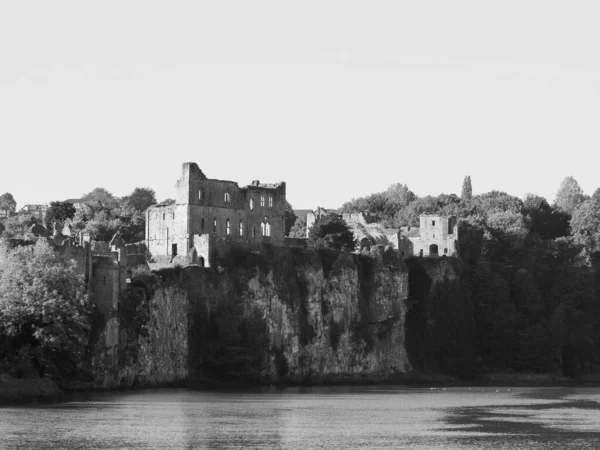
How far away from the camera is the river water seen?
6556cm

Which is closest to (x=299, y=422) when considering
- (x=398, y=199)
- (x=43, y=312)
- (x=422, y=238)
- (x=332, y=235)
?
(x=43, y=312)

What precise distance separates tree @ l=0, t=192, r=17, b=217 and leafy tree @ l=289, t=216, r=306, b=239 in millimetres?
28610

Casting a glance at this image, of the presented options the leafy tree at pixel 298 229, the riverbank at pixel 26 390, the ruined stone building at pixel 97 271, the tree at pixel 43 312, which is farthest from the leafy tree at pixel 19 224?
the riverbank at pixel 26 390

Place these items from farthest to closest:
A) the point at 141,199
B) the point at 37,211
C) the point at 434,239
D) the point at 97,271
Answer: the point at 141,199 → the point at 37,211 → the point at 434,239 → the point at 97,271

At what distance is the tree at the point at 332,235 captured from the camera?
130500mm

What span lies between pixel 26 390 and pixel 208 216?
36.4 metres

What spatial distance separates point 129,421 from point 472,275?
218 ft

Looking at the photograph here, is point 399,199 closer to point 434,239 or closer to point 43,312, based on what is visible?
point 434,239

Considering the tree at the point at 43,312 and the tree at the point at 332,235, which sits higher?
the tree at the point at 332,235

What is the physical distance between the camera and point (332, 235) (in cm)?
13088

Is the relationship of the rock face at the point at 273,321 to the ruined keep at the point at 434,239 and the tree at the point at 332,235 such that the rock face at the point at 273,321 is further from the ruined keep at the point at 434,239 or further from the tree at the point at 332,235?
the ruined keep at the point at 434,239

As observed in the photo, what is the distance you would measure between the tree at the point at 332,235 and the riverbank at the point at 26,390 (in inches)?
1836

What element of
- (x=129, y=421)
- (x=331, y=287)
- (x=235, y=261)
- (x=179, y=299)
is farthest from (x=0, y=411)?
(x=331, y=287)

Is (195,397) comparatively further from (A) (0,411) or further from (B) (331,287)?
(B) (331,287)
